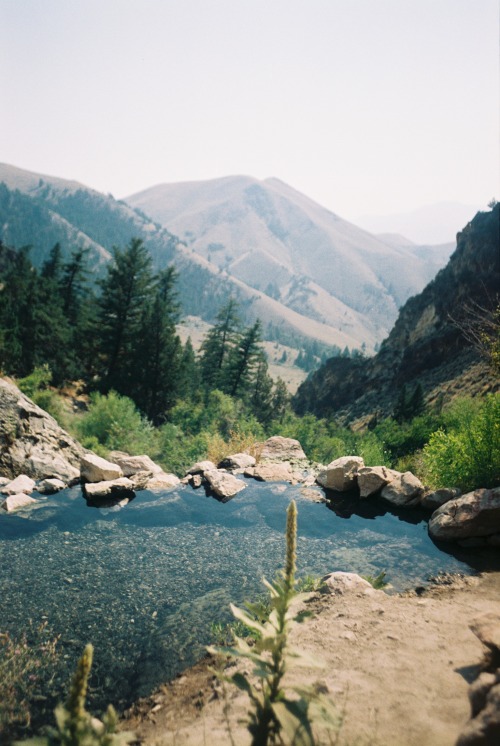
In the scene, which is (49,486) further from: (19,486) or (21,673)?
(21,673)

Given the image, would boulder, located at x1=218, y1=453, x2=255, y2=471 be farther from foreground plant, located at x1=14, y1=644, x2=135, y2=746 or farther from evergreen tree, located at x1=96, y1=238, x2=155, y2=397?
evergreen tree, located at x1=96, y1=238, x2=155, y2=397

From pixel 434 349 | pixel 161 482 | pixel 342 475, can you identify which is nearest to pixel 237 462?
pixel 161 482

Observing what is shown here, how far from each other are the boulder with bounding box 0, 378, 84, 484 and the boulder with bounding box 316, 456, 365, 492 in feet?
26.8

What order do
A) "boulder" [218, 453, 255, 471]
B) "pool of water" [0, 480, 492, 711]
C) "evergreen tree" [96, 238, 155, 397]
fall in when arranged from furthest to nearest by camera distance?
1. "evergreen tree" [96, 238, 155, 397]
2. "boulder" [218, 453, 255, 471]
3. "pool of water" [0, 480, 492, 711]

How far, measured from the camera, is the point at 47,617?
19.5ft

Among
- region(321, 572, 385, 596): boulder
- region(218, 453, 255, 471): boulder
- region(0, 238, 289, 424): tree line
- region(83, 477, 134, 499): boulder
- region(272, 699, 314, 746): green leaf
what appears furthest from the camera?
region(0, 238, 289, 424): tree line

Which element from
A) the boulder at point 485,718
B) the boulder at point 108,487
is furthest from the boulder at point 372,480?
the boulder at point 485,718

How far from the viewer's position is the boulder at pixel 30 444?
1141 cm

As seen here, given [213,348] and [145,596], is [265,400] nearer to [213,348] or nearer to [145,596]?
[213,348]

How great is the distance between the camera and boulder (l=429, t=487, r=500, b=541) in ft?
27.9

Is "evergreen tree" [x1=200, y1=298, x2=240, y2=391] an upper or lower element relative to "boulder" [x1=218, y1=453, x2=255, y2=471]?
upper

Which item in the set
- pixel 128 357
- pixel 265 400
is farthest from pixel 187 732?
pixel 265 400

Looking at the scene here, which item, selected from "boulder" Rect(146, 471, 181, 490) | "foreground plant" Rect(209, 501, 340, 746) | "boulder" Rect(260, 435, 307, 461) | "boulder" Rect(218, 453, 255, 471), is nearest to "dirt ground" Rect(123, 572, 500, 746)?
"foreground plant" Rect(209, 501, 340, 746)

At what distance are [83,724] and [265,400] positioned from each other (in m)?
42.4
